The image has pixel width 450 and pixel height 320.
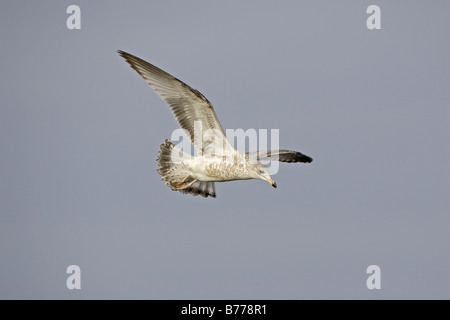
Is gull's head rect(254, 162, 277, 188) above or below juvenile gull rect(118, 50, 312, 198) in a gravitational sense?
below

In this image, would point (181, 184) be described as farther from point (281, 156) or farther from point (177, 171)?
point (281, 156)

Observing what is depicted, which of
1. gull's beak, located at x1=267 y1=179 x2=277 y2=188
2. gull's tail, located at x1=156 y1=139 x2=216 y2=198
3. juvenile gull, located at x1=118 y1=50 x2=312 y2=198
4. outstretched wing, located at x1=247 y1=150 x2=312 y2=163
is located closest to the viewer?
gull's beak, located at x1=267 y1=179 x2=277 y2=188

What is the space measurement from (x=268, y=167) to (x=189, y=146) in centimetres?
134

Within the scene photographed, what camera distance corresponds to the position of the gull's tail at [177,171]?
14.8m

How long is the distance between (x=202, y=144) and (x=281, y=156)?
1.26 meters

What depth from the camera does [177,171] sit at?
48.9 ft

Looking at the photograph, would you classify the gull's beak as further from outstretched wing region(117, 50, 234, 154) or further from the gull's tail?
the gull's tail

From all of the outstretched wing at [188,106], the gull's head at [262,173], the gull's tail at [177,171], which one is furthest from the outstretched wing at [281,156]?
the gull's tail at [177,171]

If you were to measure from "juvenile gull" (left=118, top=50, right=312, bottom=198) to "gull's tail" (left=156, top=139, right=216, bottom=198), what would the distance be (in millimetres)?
18

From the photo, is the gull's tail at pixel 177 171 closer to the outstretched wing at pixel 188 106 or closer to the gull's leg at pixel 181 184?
the gull's leg at pixel 181 184

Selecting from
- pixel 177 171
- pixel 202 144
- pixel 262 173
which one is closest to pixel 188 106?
pixel 202 144

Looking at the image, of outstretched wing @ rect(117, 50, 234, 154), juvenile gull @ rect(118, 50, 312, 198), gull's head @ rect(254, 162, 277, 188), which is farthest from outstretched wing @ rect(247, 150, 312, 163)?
outstretched wing @ rect(117, 50, 234, 154)

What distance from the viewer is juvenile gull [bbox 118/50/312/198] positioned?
14127mm

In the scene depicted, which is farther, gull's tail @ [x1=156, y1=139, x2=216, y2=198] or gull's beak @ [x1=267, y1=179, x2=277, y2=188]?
gull's tail @ [x1=156, y1=139, x2=216, y2=198]
